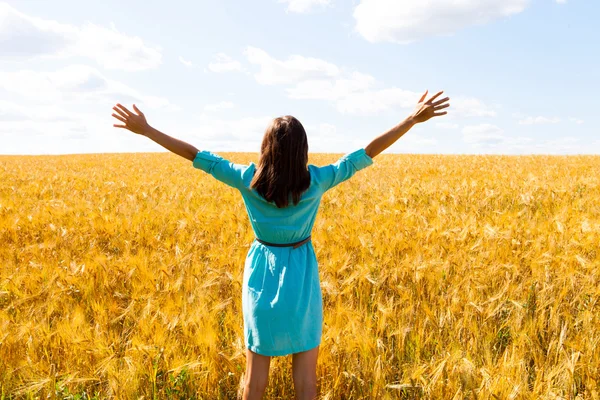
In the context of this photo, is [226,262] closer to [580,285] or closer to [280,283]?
[280,283]

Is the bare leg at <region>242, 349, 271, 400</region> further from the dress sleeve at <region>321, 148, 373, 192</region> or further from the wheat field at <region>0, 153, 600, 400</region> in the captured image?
the dress sleeve at <region>321, 148, 373, 192</region>

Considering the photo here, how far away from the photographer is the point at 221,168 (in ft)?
7.03

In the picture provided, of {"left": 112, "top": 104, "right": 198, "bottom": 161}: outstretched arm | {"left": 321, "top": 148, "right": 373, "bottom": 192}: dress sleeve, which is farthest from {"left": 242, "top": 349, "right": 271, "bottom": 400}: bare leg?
{"left": 112, "top": 104, "right": 198, "bottom": 161}: outstretched arm

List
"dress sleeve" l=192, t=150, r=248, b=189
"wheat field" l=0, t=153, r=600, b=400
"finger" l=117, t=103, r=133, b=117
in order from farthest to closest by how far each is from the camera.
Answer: "finger" l=117, t=103, r=133, b=117 < "wheat field" l=0, t=153, r=600, b=400 < "dress sleeve" l=192, t=150, r=248, b=189

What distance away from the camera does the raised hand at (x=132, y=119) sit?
2.37m

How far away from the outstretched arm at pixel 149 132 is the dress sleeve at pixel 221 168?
3.0 inches

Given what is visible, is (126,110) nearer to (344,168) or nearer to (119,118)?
(119,118)

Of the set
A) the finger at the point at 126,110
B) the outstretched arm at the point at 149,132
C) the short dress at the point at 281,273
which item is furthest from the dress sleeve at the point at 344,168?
the finger at the point at 126,110

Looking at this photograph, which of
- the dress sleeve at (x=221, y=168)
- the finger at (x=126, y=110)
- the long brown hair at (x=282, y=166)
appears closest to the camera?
the long brown hair at (x=282, y=166)

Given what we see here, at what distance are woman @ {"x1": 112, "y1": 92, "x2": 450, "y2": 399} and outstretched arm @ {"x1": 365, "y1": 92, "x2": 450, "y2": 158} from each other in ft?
0.46

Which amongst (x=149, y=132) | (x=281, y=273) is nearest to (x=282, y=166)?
(x=281, y=273)

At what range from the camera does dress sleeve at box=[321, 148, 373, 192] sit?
83.4 inches

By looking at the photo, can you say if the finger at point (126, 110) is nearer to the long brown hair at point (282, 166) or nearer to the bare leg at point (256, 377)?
the long brown hair at point (282, 166)

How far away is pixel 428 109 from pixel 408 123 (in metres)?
0.16
